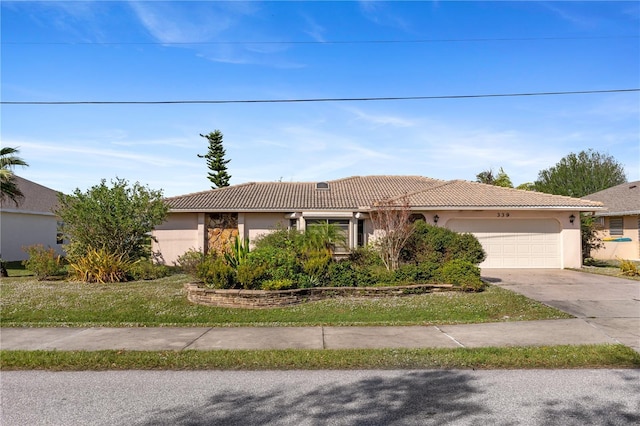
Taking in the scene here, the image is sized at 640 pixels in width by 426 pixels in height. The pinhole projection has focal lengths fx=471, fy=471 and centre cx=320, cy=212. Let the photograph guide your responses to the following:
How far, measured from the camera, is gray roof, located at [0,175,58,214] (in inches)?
944

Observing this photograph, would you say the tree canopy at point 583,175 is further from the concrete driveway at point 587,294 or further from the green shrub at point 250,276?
the green shrub at point 250,276

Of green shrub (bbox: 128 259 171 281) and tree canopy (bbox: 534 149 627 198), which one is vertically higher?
tree canopy (bbox: 534 149 627 198)

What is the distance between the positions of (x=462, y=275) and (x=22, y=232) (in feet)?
76.2

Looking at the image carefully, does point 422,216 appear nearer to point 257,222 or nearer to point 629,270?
point 257,222

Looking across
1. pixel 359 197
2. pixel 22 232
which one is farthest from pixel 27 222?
pixel 359 197

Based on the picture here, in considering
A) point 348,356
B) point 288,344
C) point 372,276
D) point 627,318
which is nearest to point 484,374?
point 348,356

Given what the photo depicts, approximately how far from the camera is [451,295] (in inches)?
466

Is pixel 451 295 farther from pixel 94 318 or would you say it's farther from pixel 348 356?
pixel 94 318

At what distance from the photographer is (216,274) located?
11.4 meters

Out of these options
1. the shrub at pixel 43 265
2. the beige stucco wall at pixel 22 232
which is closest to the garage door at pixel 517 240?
the shrub at pixel 43 265

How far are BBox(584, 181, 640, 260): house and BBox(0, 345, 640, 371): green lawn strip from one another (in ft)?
65.4

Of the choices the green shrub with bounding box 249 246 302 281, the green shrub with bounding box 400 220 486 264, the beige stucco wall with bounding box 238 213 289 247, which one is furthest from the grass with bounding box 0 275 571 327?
the beige stucco wall with bounding box 238 213 289 247

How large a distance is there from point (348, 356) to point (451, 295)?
602cm

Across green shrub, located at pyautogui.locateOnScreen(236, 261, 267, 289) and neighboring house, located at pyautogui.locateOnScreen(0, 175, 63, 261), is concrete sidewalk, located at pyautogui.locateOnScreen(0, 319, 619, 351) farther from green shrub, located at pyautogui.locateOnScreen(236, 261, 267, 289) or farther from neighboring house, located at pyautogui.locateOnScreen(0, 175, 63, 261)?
neighboring house, located at pyautogui.locateOnScreen(0, 175, 63, 261)
